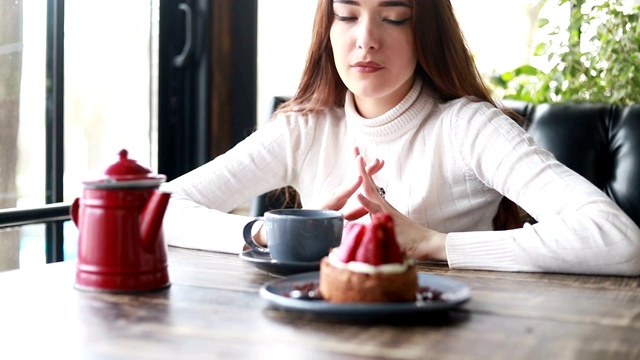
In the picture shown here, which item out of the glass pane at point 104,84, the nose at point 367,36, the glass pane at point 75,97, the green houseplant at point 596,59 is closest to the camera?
the nose at point 367,36

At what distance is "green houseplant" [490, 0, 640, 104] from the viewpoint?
8.54 feet

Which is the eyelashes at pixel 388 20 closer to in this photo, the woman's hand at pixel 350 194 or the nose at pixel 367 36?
the nose at pixel 367 36

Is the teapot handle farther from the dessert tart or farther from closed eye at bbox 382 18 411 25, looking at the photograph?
closed eye at bbox 382 18 411 25

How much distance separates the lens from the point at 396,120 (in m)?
1.96

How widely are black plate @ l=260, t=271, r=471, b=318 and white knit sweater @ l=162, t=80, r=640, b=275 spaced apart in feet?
1.10

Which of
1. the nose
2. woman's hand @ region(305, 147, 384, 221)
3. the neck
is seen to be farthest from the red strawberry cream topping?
the neck

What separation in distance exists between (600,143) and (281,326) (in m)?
1.17

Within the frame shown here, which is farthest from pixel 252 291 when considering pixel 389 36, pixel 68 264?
pixel 389 36

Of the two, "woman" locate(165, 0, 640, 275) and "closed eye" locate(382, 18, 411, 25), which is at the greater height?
"closed eye" locate(382, 18, 411, 25)

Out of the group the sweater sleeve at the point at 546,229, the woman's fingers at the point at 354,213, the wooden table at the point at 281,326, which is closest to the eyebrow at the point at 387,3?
the sweater sleeve at the point at 546,229

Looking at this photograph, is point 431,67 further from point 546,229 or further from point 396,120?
point 546,229

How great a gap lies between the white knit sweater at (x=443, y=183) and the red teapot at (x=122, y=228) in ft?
1.36

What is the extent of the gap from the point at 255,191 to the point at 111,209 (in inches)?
35.5

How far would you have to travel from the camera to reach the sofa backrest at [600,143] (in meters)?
1.90
